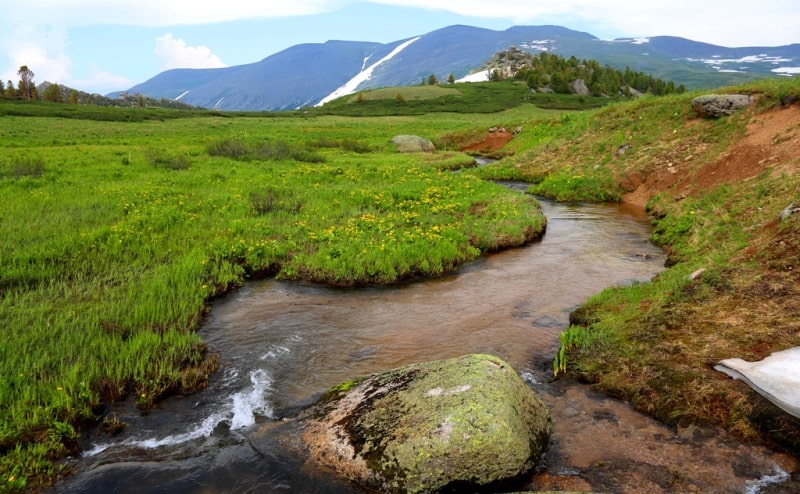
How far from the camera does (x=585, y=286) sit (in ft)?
44.6

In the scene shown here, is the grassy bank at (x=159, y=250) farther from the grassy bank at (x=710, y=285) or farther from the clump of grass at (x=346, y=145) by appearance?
the clump of grass at (x=346, y=145)

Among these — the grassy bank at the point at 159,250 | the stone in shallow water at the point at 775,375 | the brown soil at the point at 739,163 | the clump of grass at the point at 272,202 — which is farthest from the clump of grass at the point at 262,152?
the stone in shallow water at the point at 775,375

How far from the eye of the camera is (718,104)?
2664cm

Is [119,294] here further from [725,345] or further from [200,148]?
[200,148]

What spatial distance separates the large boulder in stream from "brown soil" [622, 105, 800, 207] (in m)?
16.0

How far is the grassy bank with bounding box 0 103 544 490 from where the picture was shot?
26.0 feet

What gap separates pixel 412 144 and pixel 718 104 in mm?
25508

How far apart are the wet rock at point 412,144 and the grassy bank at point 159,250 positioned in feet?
50.4

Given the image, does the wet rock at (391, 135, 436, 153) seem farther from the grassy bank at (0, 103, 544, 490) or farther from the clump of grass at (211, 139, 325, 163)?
the grassy bank at (0, 103, 544, 490)

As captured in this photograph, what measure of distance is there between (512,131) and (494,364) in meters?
44.2

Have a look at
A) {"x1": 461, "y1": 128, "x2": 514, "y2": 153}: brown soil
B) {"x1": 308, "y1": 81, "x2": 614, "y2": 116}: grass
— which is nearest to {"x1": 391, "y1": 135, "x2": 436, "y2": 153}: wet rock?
{"x1": 461, "y1": 128, "x2": 514, "y2": 153}: brown soil

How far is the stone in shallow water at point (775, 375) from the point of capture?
6.57 meters

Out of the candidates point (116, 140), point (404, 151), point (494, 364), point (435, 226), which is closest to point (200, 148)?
point (116, 140)

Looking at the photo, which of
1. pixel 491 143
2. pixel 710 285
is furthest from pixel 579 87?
pixel 710 285
